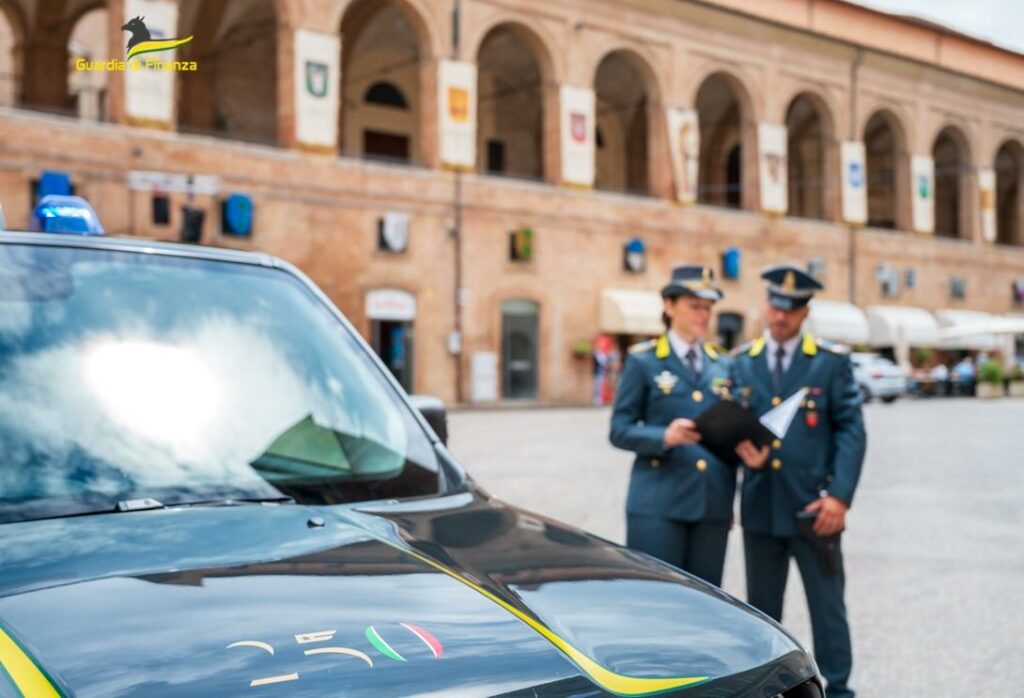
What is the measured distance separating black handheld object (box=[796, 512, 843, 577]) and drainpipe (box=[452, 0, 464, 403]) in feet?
79.3

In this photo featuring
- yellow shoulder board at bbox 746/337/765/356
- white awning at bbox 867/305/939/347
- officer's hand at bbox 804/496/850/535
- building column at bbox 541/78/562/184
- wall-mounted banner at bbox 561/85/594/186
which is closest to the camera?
officer's hand at bbox 804/496/850/535

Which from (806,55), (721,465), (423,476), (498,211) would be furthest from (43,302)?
(806,55)

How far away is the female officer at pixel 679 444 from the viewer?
4.41 m

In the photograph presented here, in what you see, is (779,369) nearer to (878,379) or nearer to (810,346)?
(810,346)

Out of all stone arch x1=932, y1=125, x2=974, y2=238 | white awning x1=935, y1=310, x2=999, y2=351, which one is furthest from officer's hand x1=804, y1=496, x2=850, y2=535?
stone arch x1=932, y1=125, x2=974, y2=238

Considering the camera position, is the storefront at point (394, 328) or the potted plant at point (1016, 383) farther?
the potted plant at point (1016, 383)

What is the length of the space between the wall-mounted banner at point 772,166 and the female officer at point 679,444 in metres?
31.5

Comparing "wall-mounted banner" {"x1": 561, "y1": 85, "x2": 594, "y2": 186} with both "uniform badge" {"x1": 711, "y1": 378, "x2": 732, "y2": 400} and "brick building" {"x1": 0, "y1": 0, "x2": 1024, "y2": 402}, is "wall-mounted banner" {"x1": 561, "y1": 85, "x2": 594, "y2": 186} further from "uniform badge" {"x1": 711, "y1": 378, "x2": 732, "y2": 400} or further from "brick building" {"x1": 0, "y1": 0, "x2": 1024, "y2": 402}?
"uniform badge" {"x1": 711, "y1": 378, "x2": 732, "y2": 400}

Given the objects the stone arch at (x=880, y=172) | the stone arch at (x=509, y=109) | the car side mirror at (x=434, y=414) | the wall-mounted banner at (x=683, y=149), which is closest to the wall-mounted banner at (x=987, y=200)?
the stone arch at (x=880, y=172)

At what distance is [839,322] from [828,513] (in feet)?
112

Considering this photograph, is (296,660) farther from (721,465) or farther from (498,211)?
(498,211)

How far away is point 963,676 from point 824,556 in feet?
3.76

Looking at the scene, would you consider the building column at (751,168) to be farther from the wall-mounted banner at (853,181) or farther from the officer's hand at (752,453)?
the officer's hand at (752,453)

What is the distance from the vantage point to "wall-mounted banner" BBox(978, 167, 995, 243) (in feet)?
138
